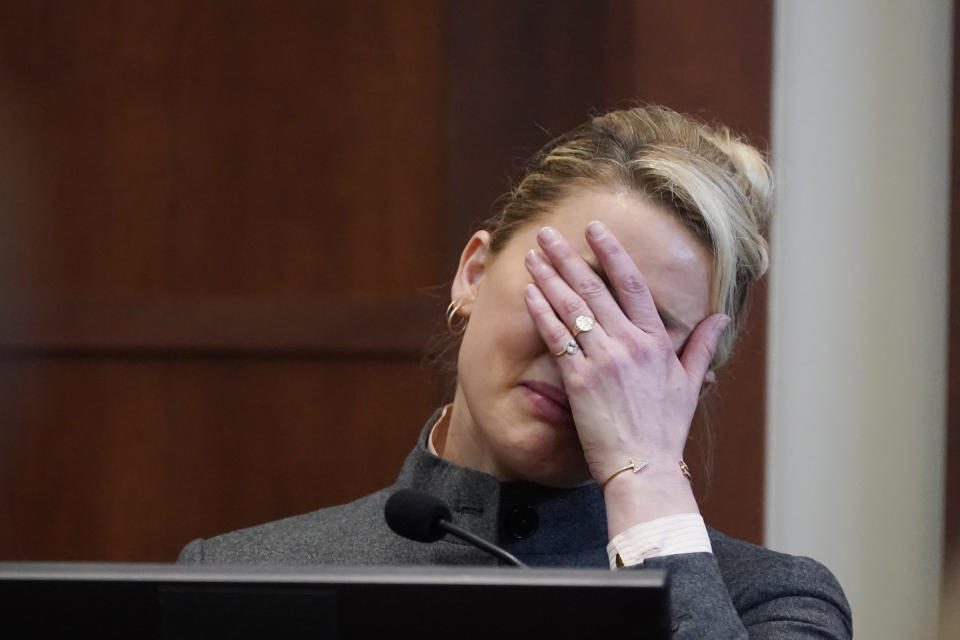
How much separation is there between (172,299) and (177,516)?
29cm

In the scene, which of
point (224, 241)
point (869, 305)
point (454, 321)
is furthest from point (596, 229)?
point (224, 241)

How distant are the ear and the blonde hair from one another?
0.7 inches

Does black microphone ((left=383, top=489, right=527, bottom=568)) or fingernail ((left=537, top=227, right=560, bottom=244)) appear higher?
fingernail ((left=537, top=227, right=560, bottom=244))

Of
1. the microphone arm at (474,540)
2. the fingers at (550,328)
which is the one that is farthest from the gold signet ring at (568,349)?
the microphone arm at (474,540)

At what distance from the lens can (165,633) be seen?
1.67ft

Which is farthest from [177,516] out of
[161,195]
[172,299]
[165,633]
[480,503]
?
[165,633]

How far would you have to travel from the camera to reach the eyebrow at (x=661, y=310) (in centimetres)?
101

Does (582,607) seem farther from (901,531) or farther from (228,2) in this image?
(228,2)

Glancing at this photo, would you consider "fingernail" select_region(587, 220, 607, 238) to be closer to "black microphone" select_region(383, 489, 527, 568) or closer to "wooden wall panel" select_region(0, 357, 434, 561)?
"black microphone" select_region(383, 489, 527, 568)

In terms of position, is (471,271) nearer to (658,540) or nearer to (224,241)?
(658,540)

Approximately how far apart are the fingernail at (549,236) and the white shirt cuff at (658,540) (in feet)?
0.83

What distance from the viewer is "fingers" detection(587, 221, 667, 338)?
976mm

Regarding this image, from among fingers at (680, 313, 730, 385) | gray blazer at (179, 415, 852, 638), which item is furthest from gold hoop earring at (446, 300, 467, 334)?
fingers at (680, 313, 730, 385)

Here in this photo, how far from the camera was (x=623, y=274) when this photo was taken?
0.98 metres
